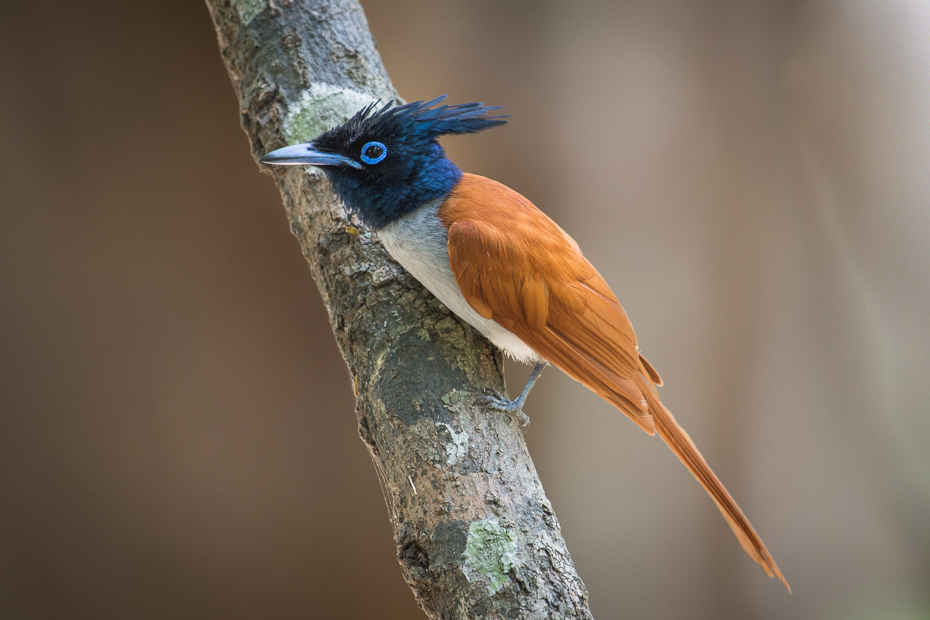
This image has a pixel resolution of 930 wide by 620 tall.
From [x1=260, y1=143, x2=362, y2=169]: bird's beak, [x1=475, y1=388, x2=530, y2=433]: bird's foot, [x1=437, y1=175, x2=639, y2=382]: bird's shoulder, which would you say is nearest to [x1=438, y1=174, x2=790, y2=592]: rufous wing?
[x1=437, y1=175, x2=639, y2=382]: bird's shoulder

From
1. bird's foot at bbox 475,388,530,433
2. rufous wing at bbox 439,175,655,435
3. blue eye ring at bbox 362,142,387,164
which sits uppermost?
blue eye ring at bbox 362,142,387,164

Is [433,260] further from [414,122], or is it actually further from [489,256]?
[414,122]

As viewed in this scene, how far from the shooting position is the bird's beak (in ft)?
4.04

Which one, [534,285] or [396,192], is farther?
[396,192]

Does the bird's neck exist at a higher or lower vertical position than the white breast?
higher

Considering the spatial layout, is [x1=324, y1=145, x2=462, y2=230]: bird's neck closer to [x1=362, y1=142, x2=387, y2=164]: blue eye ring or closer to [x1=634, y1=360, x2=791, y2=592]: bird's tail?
[x1=362, y1=142, x2=387, y2=164]: blue eye ring

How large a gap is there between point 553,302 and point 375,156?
0.49 meters

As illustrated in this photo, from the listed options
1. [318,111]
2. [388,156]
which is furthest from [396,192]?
[318,111]

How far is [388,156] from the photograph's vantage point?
1277mm

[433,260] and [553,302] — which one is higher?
[433,260]

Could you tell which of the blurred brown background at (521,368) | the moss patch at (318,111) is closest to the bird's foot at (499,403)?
the moss patch at (318,111)

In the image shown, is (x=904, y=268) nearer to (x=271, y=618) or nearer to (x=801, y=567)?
(x=801, y=567)

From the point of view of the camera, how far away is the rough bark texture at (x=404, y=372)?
3.11 ft

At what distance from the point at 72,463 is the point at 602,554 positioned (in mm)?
1783
